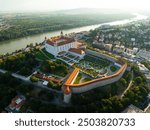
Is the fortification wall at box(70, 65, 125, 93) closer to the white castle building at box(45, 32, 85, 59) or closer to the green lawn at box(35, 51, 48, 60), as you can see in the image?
the white castle building at box(45, 32, 85, 59)

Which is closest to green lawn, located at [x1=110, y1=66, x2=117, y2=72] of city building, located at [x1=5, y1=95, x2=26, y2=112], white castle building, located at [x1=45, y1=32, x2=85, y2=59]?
white castle building, located at [x1=45, y1=32, x2=85, y2=59]

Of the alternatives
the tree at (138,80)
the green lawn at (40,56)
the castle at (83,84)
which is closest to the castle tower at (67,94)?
the castle at (83,84)

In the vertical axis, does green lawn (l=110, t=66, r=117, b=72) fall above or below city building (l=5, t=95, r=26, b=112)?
above

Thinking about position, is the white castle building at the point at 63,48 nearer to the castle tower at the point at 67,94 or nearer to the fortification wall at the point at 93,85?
the fortification wall at the point at 93,85

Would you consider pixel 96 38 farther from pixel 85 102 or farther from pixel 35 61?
pixel 85 102

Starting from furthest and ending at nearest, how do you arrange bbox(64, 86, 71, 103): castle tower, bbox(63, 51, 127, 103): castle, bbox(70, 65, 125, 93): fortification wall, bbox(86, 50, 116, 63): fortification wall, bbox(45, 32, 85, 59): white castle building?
bbox(45, 32, 85, 59): white castle building, bbox(86, 50, 116, 63): fortification wall, bbox(70, 65, 125, 93): fortification wall, bbox(63, 51, 127, 103): castle, bbox(64, 86, 71, 103): castle tower

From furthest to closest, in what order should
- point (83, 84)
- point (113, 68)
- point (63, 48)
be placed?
point (63, 48)
point (113, 68)
point (83, 84)

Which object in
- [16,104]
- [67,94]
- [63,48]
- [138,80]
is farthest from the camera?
[63,48]

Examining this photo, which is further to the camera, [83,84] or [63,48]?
[63,48]

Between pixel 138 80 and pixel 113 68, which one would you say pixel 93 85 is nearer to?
pixel 113 68

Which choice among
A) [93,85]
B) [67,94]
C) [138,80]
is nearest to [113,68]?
[138,80]

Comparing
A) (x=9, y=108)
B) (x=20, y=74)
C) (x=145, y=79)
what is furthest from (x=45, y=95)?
(x=145, y=79)
